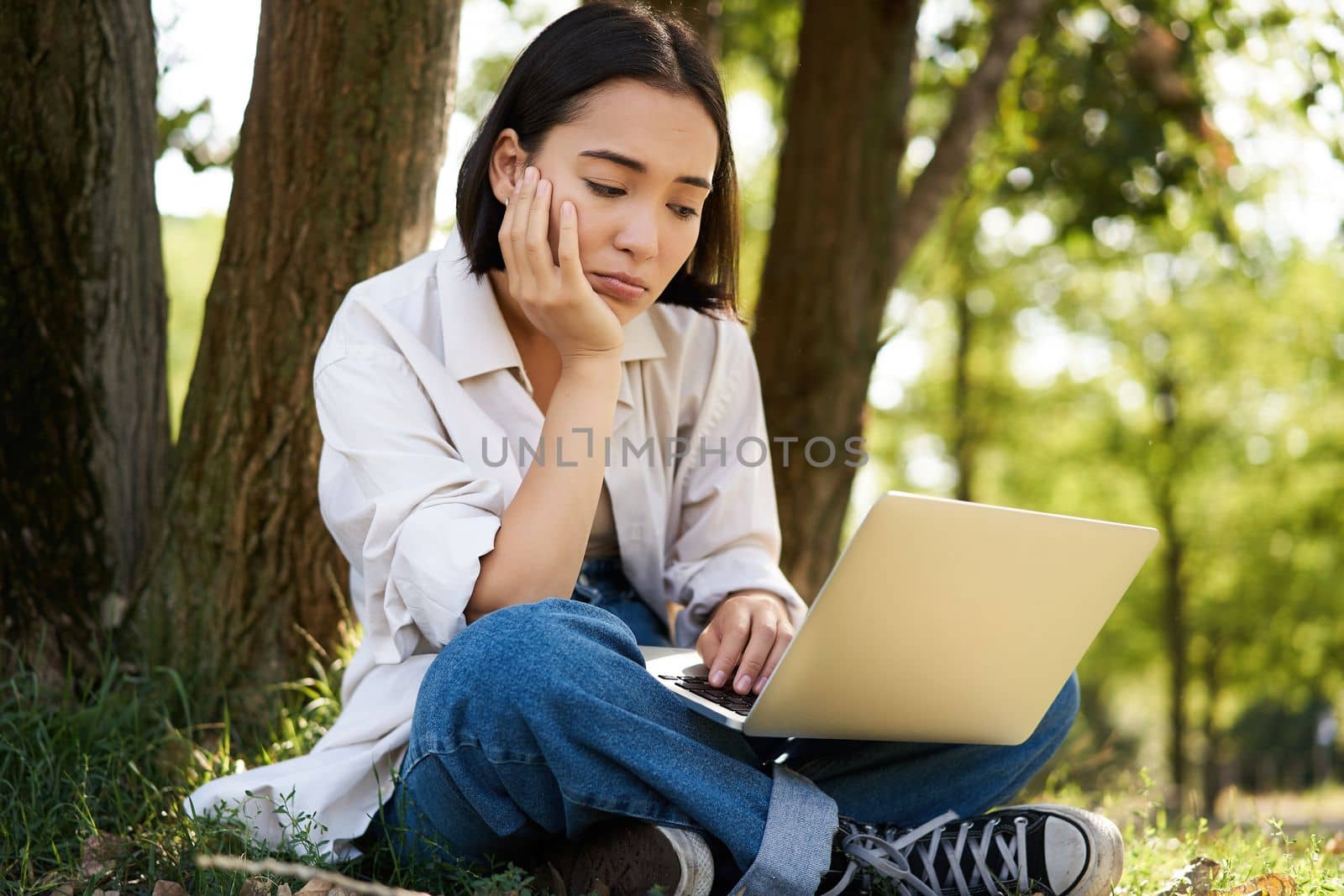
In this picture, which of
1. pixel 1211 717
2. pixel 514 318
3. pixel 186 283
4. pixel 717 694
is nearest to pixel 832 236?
pixel 514 318

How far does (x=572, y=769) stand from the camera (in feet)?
6.00

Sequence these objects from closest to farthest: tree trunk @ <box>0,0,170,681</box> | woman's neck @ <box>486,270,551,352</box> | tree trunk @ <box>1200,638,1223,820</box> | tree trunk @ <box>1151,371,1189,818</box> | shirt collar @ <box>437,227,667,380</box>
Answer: shirt collar @ <box>437,227,667,380</box> → woman's neck @ <box>486,270,551,352</box> → tree trunk @ <box>0,0,170,681</box> → tree trunk @ <box>1200,638,1223,820</box> → tree trunk @ <box>1151,371,1189,818</box>

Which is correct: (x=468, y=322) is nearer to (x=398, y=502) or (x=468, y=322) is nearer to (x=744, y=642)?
(x=398, y=502)

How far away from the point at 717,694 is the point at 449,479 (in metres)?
0.59

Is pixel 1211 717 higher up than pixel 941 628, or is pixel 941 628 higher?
pixel 941 628

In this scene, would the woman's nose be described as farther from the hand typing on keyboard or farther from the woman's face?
the hand typing on keyboard

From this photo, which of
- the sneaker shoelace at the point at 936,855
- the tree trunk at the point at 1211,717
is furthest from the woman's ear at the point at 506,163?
the tree trunk at the point at 1211,717

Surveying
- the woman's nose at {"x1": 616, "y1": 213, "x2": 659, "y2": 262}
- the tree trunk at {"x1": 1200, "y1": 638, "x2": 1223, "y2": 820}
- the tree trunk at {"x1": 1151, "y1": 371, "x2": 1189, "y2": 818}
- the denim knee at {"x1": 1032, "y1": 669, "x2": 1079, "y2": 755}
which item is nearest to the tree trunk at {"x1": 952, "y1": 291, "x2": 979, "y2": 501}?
the tree trunk at {"x1": 1151, "y1": 371, "x2": 1189, "y2": 818}

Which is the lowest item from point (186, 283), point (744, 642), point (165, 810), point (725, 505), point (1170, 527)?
point (1170, 527)

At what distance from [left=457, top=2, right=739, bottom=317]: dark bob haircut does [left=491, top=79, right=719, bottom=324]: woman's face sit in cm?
3

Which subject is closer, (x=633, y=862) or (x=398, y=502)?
(x=633, y=862)

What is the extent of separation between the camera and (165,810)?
8.12 feet

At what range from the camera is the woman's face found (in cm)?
224

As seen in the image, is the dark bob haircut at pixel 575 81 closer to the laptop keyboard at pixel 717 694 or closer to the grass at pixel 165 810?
the laptop keyboard at pixel 717 694
